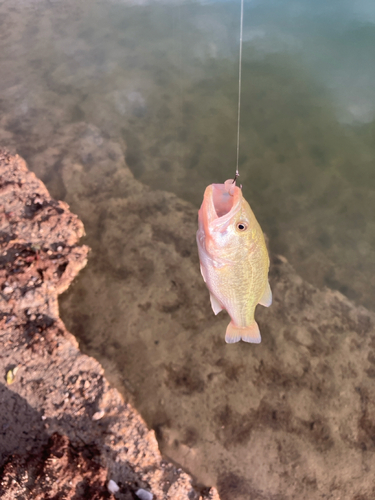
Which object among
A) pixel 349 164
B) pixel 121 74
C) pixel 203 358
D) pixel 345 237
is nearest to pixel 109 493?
pixel 203 358

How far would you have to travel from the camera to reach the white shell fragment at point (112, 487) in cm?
280

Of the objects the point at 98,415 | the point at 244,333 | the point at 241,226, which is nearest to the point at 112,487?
the point at 98,415

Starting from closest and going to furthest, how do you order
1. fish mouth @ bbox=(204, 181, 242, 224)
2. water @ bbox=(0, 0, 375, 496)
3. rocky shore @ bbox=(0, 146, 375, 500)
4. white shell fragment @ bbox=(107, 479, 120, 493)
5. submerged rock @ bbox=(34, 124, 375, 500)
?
fish mouth @ bbox=(204, 181, 242, 224) → white shell fragment @ bbox=(107, 479, 120, 493) → rocky shore @ bbox=(0, 146, 375, 500) → submerged rock @ bbox=(34, 124, 375, 500) → water @ bbox=(0, 0, 375, 496)

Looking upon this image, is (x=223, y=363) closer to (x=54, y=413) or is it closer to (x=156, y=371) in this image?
(x=156, y=371)

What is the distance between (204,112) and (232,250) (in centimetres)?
414

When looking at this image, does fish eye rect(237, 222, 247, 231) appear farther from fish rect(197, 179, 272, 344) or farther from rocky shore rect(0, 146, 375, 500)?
rocky shore rect(0, 146, 375, 500)

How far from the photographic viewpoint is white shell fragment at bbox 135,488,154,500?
9.33 ft

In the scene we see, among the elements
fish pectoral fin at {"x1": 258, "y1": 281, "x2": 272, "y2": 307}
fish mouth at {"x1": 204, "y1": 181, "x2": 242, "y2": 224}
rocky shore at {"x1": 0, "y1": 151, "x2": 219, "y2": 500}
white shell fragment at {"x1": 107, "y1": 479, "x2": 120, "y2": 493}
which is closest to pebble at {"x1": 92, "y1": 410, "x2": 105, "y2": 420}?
rocky shore at {"x1": 0, "y1": 151, "x2": 219, "y2": 500}

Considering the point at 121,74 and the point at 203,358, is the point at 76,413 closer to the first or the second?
the point at 203,358

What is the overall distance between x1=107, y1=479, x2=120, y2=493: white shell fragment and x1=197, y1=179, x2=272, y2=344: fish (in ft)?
6.12

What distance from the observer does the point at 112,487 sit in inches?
111

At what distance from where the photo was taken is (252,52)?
21.4 feet

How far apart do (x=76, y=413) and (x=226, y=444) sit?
157 centimetres

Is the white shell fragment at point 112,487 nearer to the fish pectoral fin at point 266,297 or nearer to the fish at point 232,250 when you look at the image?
the fish at point 232,250
